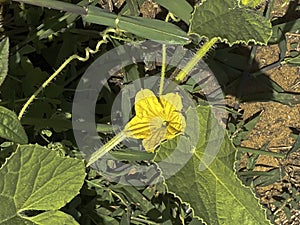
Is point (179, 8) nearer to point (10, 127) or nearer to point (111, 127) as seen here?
point (111, 127)

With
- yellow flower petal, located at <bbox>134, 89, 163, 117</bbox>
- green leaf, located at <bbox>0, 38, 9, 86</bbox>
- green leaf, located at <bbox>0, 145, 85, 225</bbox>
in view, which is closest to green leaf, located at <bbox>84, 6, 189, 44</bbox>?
yellow flower petal, located at <bbox>134, 89, 163, 117</bbox>

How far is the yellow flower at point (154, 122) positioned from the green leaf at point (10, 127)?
0.86 feet

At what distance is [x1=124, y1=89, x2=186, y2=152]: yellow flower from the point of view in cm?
138

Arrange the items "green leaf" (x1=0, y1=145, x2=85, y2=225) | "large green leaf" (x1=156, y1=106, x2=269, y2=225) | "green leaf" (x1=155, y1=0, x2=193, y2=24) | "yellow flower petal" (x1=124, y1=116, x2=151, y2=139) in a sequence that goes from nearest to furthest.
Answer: "green leaf" (x1=0, y1=145, x2=85, y2=225) < "large green leaf" (x1=156, y1=106, x2=269, y2=225) < "yellow flower petal" (x1=124, y1=116, x2=151, y2=139) < "green leaf" (x1=155, y1=0, x2=193, y2=24)

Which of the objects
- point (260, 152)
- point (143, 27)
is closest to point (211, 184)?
point (143, 27)

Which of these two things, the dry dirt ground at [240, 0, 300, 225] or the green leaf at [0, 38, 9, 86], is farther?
the dry dirt ground at [240, 0, 300, 225]

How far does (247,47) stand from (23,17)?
0.69 metres

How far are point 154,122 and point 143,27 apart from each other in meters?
0.19

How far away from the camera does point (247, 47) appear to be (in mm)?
2082

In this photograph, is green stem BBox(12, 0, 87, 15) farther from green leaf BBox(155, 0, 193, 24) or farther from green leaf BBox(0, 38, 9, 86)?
green leaf BBox(155, 0, 193, 24)

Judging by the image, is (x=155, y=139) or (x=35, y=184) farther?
(x=155, y=139)

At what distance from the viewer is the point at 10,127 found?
3.89 feet

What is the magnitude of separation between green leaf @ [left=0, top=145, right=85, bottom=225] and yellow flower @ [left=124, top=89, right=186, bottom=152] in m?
0.34

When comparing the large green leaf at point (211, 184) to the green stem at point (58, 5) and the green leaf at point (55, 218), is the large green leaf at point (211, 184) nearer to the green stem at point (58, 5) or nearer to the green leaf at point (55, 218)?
the green leaf at point (55, 218)
